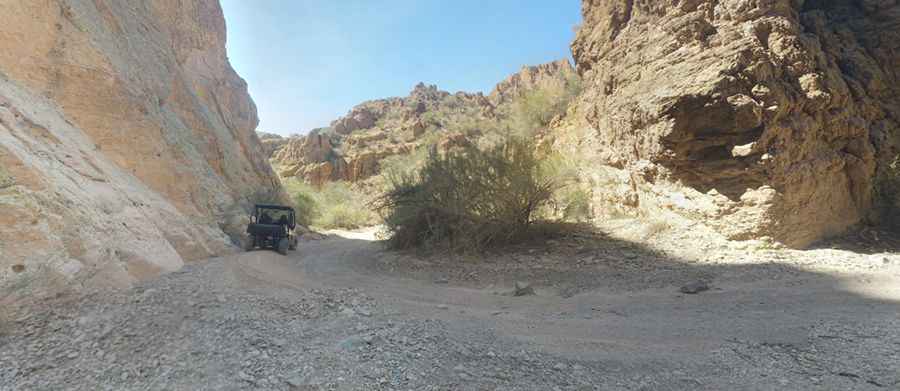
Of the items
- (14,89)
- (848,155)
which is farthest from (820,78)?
(14,89)

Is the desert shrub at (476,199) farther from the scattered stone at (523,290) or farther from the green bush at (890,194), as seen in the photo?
the green bush at (890,194)

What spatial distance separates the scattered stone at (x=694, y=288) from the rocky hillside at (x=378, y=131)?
22.4 m

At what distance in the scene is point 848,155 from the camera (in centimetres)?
657

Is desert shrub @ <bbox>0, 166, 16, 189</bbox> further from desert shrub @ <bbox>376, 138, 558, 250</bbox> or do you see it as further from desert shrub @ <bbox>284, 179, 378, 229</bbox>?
desert shrub @ <bbox>284, 179, 378, 229</bbox>

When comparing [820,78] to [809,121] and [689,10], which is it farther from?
[689,10]

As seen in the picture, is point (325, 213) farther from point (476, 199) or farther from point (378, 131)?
point (378, 131)

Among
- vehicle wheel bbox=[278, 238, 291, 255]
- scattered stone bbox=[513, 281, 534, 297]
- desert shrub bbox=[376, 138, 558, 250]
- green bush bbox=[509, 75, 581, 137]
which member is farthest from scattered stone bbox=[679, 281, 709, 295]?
green bush bbox=[509, 75, 581, 137]

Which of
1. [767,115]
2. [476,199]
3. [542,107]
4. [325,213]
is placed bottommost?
[325,213]

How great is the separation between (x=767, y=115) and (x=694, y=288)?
3.84m

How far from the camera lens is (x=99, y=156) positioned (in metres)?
5.86

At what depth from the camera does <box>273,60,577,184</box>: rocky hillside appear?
111 ft

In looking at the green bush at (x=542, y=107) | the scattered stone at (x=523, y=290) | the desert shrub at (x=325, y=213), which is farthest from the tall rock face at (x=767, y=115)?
the desert shrub at (x=325, y=213)

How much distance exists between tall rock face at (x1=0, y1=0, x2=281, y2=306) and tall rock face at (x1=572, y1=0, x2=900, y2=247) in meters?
8.15

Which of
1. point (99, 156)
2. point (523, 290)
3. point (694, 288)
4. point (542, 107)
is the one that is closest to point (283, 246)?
point (99, 156)
